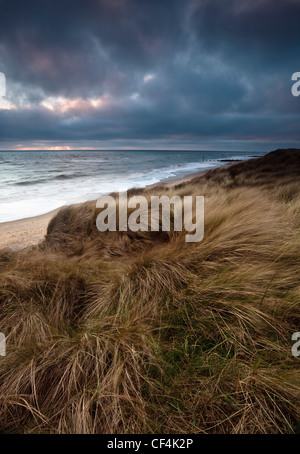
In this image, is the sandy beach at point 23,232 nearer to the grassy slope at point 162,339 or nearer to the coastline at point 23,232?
the coastline at point 23,232

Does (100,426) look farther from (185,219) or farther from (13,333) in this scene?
(185,219)

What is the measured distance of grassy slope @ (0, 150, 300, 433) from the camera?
116 cm

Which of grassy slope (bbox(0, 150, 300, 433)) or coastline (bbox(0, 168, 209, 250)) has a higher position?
grassy slope (bbox(0, 150, 300, 433))

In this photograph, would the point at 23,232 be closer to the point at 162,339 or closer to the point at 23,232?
the point at 23,232

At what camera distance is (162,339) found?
155cm

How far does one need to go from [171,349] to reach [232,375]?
392mm

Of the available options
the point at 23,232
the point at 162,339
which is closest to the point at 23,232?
the point at 23,232

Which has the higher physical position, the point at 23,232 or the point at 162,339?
the point at 162,339

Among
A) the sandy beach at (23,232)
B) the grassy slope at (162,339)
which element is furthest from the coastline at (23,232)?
the grassy slope at (162,339)

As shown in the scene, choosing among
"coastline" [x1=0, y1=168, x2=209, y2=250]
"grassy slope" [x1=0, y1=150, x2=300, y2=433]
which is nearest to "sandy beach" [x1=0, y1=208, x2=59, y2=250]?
"coastline" [x1=0, y1=168, x2=209, y2=250]

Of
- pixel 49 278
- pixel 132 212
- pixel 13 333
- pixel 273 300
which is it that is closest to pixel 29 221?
pixel 132 212

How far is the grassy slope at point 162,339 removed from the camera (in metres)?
1.16

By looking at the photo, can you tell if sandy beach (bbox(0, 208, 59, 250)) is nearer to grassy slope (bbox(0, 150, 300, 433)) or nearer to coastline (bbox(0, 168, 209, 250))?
coastline (bbox(0, 168, 209, 250))

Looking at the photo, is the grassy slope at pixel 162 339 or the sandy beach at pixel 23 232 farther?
the sandy beach at pixel 23 232
